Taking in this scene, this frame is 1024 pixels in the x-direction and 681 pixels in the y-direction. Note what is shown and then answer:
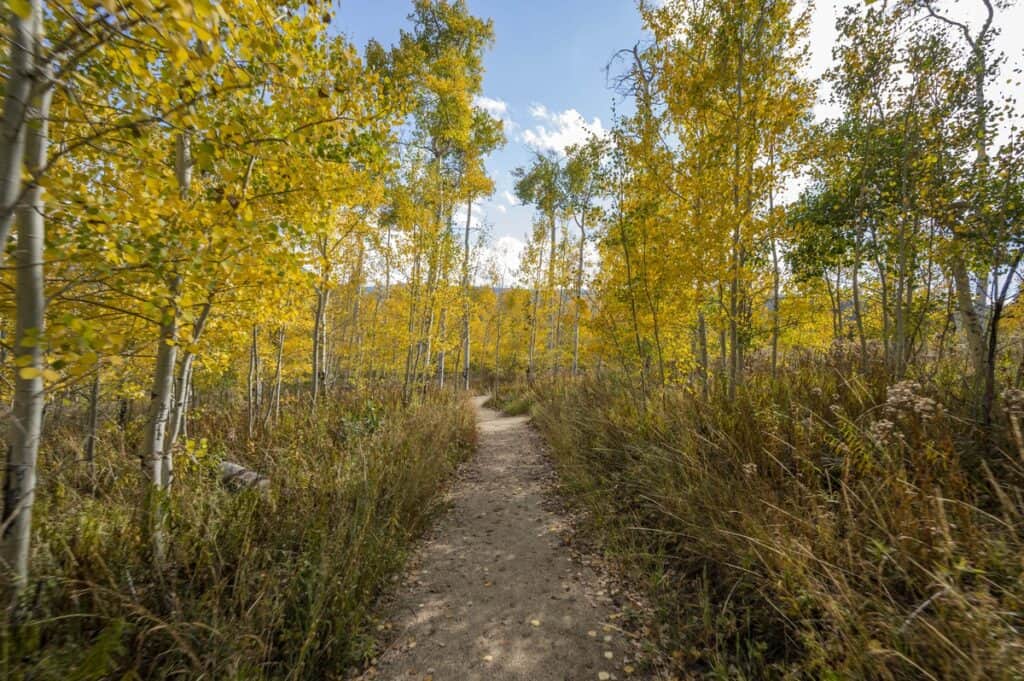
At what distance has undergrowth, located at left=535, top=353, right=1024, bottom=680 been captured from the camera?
162cm

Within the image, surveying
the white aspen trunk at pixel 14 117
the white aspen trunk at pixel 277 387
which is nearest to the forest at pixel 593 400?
the white aspen trunk at pixel 14 117

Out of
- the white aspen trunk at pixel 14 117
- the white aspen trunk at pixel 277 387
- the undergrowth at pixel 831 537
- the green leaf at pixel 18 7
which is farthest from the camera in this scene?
the white aspen trunk at pixel 277 387

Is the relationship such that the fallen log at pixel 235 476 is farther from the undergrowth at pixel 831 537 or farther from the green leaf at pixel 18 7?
the green leaf at pixel 18 7

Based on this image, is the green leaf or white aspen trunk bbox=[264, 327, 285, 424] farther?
white aspen trunk bbox=[264, 327, 285, 424]

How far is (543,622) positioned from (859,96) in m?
8.08

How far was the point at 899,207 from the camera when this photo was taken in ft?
16.1

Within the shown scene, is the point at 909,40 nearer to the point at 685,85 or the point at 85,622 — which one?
the point at 685,85

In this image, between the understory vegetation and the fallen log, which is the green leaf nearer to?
the understory vegetation

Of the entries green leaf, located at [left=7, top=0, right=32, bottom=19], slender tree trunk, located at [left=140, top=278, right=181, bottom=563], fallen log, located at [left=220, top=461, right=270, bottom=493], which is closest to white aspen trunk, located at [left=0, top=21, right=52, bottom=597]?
green leaf, located at [left=7, top=0, right=32, bottom=19]

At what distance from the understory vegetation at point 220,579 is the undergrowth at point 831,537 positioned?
7.33 feet

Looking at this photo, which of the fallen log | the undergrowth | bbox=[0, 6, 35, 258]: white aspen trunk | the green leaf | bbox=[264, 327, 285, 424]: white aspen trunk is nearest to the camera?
the green leaf

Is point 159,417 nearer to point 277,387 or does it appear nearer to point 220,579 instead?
point 220,579

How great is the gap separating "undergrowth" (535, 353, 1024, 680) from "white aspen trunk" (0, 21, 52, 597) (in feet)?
11.4

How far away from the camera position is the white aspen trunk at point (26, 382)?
144 centimetres
